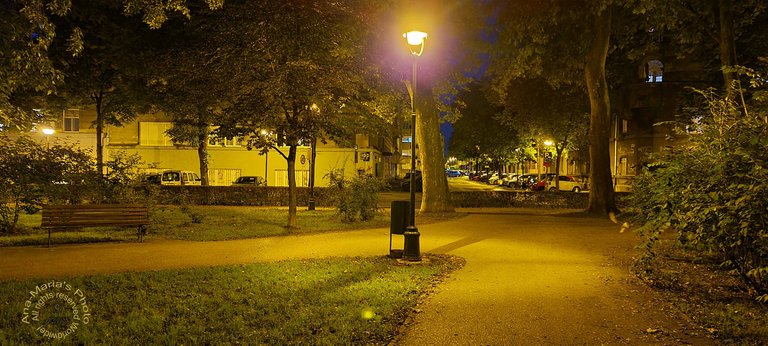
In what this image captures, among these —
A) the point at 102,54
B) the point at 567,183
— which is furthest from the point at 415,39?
the point at 567,183

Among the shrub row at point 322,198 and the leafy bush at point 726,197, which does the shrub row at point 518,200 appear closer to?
the shrub row at point 322,198

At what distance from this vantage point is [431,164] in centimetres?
2086

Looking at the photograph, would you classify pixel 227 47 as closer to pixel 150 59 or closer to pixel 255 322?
pixel 150 59

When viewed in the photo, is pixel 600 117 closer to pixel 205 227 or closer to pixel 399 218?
pixel 399 218

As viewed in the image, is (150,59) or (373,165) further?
(373,165)

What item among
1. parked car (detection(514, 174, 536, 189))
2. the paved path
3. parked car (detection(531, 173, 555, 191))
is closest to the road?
parked car (detection(514, 174, 536, 189))

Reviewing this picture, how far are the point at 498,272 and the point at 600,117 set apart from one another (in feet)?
44.7

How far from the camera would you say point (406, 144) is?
115312 millimetres

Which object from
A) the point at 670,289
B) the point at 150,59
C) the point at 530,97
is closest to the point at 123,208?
the point at 150,59

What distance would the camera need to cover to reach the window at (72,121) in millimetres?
45197

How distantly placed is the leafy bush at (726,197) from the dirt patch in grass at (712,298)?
317mm

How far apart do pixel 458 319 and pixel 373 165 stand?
45030mm

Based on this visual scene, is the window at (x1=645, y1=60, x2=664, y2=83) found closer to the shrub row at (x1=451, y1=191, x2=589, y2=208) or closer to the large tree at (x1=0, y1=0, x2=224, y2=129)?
the shrub row at (x1=451, y1=191, x2=589, y2=208)

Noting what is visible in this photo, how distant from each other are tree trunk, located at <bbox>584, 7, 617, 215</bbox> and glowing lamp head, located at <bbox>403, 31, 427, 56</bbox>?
12511 mm
